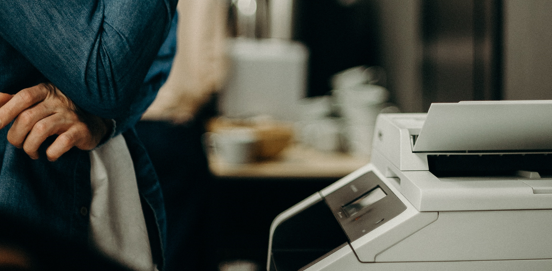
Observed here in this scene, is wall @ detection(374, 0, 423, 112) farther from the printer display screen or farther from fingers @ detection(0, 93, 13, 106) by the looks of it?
fingers @ detection(0, 93, 13, 106)

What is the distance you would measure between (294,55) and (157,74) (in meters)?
1.05

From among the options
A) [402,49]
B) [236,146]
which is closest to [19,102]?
[236,146]

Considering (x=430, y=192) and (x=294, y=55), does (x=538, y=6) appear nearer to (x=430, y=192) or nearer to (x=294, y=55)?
(x=430, y=192)

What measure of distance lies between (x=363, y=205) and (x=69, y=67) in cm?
45

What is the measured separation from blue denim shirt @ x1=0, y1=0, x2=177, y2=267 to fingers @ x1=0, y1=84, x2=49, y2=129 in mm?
33

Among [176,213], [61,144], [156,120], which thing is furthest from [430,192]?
[156,120]

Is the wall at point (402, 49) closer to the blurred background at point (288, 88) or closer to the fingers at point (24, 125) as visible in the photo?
the blurred background at point (288, 88)

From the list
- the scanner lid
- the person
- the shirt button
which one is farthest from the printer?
the person

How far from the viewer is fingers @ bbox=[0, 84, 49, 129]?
479mm

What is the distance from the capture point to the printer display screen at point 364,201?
59cm

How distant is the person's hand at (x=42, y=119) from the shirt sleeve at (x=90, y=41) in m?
0.04

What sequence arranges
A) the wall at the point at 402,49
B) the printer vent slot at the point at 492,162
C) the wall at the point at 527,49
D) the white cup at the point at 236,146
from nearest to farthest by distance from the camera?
1. the printer vent slot at the point at 492,162
2. the wall at the point at 527,49
3. the white cup at the point at 236,146
4. the wall at the point at 402,49

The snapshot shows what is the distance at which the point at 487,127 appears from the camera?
487mm

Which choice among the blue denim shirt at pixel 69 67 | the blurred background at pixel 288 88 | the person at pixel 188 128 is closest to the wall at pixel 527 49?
the blurred background at pixel 288 88
